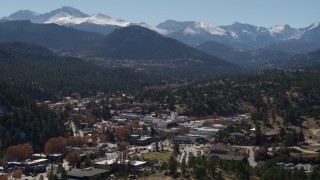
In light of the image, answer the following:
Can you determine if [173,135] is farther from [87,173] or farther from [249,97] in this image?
[87,173]

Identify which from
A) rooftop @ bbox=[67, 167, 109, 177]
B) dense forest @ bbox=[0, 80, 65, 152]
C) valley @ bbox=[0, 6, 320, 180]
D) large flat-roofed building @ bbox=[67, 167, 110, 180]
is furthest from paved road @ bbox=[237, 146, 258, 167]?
dense forest @ bbox=[0, 80, 65, 152]

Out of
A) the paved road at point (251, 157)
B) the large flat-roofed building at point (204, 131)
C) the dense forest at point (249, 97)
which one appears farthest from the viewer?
the dense forest at point (249, 97)

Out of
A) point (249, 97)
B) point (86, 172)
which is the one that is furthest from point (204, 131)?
point (86, 172)

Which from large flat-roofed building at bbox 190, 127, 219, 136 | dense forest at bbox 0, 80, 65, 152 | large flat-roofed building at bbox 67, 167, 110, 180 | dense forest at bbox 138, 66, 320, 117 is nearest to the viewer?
large flat-roofed building at bbox 67, 167, 110, 180

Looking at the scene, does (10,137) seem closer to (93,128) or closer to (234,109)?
(93,128)

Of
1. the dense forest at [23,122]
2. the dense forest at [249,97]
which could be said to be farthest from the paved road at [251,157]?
the dense forest at [23,122]

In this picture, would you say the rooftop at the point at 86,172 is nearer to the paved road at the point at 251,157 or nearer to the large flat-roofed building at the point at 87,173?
the large flat-roofed building at the point at 87,173

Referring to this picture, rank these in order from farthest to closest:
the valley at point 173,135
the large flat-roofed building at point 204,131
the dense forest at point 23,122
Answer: the large flat-roofed building at point 204,131 → the dense forest at point 23,122 → the valley at point 173,135

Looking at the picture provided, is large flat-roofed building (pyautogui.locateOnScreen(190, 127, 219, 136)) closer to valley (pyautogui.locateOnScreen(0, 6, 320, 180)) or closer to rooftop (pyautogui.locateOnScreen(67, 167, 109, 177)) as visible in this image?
valley (pyautogui.locateOnScreen(0, 6, 320, 180))

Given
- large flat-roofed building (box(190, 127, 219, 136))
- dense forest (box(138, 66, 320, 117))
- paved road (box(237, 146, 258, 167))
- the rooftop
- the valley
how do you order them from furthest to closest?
dense forest (box(138, 66, 320, 117)) < large flat-roofed building (box(190, 127, 219, 136)) < paved road (box(237, 146, 258, 167)) < the valley < the rooftop
